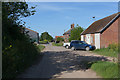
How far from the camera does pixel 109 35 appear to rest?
20.4 metres

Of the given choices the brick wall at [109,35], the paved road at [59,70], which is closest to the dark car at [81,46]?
the brick wall at [109,35]

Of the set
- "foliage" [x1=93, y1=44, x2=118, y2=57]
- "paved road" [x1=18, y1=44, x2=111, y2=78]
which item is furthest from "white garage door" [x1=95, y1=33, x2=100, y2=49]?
"paved road" [x1=18, y1=44, x2=111, y2=78]

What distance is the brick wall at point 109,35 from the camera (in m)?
20.2

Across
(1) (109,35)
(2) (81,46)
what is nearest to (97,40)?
(1) (109,35)

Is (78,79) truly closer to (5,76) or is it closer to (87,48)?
(5,76)

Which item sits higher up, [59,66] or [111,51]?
[111,51]

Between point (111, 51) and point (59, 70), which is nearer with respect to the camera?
point (59, 70)

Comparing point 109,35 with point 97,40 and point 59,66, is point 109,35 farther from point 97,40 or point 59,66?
point 59,66

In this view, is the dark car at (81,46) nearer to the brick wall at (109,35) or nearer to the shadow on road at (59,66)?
the brick wall at (109,35)

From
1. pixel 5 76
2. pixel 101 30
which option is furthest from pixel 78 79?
pixel 101 30

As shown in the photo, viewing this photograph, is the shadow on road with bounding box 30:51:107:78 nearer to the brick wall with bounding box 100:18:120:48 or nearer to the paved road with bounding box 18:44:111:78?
the paved road with bounding box 18:44:111:78

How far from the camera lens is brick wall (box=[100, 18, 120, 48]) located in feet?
66.2

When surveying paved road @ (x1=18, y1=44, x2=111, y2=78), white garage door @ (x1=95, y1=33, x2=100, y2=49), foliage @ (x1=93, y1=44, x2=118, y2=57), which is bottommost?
paved road @ (x1=18, y1=44, x2=111, y2=78)

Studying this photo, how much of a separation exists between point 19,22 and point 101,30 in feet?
44.5
